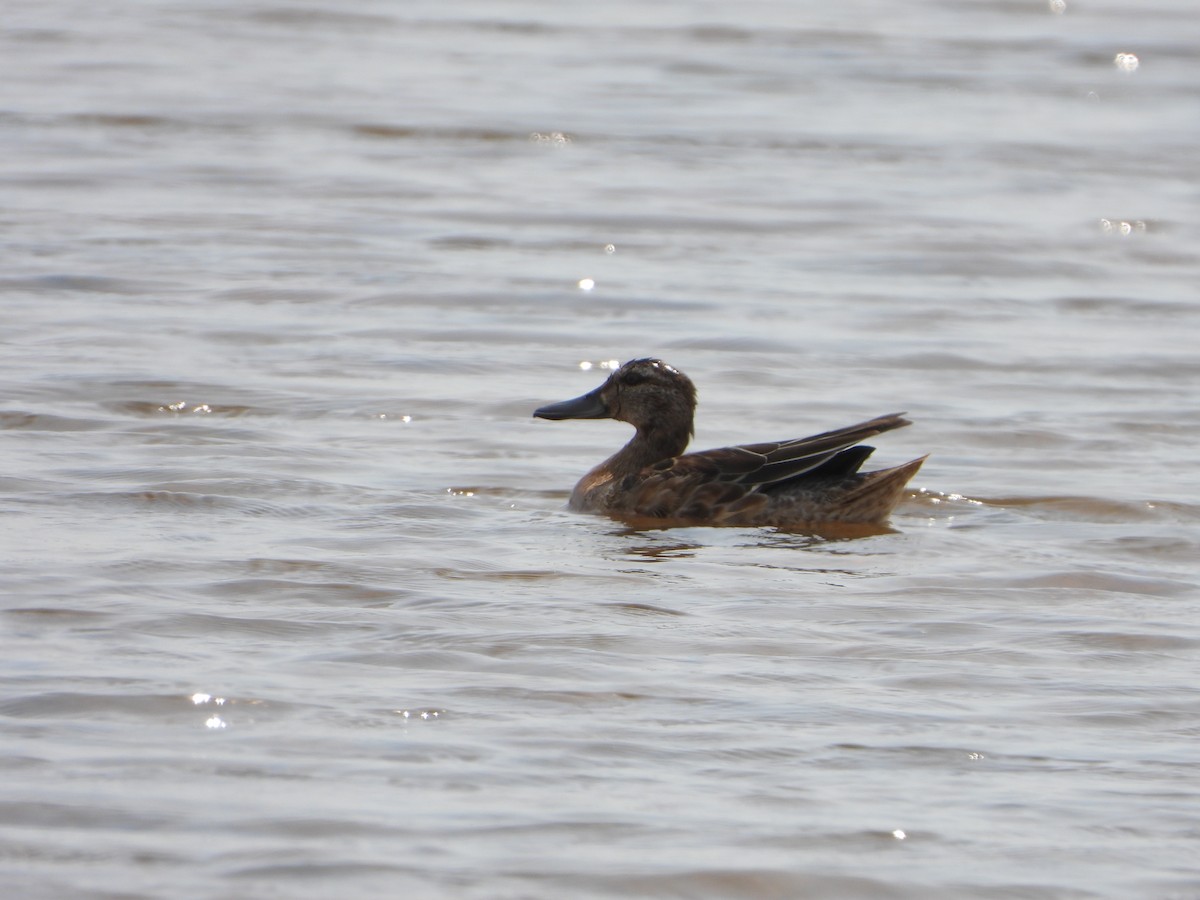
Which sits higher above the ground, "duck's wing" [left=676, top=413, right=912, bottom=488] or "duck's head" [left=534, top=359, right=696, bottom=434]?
"duck's head" [left=534, top=359, right=696, bottom=434]

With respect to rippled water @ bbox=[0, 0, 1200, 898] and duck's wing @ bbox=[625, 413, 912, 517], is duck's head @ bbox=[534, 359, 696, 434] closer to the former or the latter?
rippled water @ bbox=[0, 0, 1200, 898]

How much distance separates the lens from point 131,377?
10.5 meters

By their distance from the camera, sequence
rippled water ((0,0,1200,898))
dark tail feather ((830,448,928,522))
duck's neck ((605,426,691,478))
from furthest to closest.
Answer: duck's neck ((605,426,691,478)) → dark tail feather ((830,448,928,522)) → rippled water ((0,0,1200,898))

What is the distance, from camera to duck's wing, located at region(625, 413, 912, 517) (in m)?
8.98

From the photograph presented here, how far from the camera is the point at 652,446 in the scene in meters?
9.69

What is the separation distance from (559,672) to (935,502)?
3.29m

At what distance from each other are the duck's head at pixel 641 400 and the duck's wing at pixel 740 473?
0.48m

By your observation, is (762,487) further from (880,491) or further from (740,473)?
(880,491)

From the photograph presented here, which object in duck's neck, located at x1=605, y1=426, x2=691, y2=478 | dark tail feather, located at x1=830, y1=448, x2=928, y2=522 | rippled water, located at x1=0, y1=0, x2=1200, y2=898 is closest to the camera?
rippled water, located at x1=0, y1=0, x2=1200, y2=898

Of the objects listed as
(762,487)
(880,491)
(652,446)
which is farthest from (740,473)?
(652,446)

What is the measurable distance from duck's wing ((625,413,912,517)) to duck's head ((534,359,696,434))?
48 centimetres

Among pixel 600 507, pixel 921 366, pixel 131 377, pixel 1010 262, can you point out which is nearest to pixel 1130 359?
pixel 921 366

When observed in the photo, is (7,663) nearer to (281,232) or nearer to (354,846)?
(354,846)

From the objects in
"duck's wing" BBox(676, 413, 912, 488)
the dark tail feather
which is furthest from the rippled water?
"duck's wing" BBox(676, 413, 912, 488)
